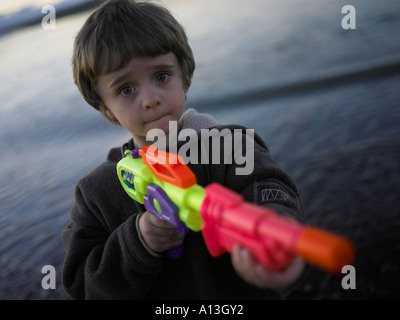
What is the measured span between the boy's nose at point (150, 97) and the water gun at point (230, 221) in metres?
0.12

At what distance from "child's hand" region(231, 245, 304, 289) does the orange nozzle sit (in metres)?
0.09

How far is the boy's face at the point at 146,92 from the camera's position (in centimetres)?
76

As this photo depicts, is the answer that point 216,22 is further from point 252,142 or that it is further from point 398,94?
point 252,142

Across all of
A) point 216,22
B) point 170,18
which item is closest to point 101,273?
point 170,18

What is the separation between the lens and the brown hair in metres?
0.78

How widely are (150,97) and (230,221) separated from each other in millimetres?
406

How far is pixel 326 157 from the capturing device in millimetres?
1568

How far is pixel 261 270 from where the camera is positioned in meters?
0.43

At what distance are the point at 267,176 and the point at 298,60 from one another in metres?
1.88

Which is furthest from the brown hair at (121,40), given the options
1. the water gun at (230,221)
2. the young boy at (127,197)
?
the water gun at (230,221)
